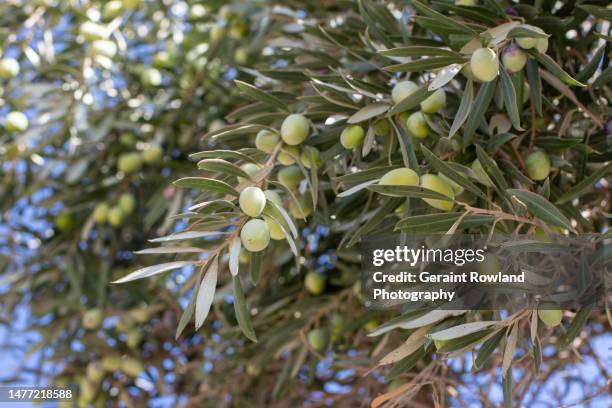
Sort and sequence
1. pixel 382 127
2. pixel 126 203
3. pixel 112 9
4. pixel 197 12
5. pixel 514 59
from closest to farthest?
1. pixel 514 59
2. pixel 382 127
3. pixel 126 203
4. pixel 112 9
5. pixel 197 12

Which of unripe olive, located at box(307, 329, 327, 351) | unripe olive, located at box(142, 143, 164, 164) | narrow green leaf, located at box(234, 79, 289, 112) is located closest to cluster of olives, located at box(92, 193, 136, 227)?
unripe olive, located at box(142, 143, 164, 164)

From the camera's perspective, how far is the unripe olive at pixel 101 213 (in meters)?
2.12

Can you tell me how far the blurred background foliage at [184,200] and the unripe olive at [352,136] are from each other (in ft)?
0.32

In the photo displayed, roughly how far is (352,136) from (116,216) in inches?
40.9

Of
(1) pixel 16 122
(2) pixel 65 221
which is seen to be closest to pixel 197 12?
(1) pixel 16 122

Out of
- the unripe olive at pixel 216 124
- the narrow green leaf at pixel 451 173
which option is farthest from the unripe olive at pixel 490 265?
the unripe olive at pixel 216 124

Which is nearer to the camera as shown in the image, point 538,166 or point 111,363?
point 538,166

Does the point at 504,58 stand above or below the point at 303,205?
above

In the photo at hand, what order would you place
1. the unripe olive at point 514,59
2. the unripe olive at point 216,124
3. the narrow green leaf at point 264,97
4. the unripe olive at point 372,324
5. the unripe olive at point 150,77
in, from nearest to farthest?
the unripe olive at point 514,59 → the narrow green leaf at point 264,97 → the unripe olive at point 372,324 → the unripe olive at point 216,124 → the unripe olive at point 150,77

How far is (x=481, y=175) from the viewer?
3.84 feet

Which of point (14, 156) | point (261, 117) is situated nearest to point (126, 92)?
point (14, 156)

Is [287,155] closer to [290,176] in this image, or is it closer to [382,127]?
[290,176]

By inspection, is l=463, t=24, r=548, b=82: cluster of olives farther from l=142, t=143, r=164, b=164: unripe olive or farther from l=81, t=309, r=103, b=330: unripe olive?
l=81, t=309, r=103, b=330: unripe olive

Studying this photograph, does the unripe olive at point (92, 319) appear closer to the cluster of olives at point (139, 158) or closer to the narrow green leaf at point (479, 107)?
the cluster of olives at point (139, 158)
